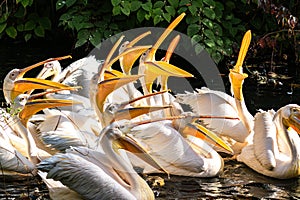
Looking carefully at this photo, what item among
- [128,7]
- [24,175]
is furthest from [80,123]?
[128,7]

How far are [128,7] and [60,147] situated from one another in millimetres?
2869

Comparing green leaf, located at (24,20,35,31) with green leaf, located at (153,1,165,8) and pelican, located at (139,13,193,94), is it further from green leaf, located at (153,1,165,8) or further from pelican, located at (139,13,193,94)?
pelican, located at (139,13,193,94)

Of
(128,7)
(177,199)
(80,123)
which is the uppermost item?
(128,7)

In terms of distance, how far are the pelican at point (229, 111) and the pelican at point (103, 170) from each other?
1.16 m

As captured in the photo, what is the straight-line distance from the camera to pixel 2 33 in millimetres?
8742

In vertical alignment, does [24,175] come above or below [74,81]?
below

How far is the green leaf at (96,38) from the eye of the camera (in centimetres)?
754

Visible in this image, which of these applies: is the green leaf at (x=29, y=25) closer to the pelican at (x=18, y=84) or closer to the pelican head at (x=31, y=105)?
the pelican at (x=18, y=84)

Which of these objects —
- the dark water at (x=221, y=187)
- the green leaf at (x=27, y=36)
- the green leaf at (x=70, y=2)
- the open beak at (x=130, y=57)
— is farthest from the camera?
the green leaf at (x=27, y=36)

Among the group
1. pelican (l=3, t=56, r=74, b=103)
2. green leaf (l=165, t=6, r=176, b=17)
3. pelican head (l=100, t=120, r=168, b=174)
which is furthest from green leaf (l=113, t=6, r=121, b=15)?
pelican head (l=100, t=120, r=168, b=174)

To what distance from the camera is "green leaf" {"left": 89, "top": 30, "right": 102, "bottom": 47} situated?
7535mm

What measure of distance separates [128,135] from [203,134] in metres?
0.84

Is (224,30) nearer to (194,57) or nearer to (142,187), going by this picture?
(194,57)

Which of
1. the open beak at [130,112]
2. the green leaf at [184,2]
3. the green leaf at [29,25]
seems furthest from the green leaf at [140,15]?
the open beak at [130,112]
